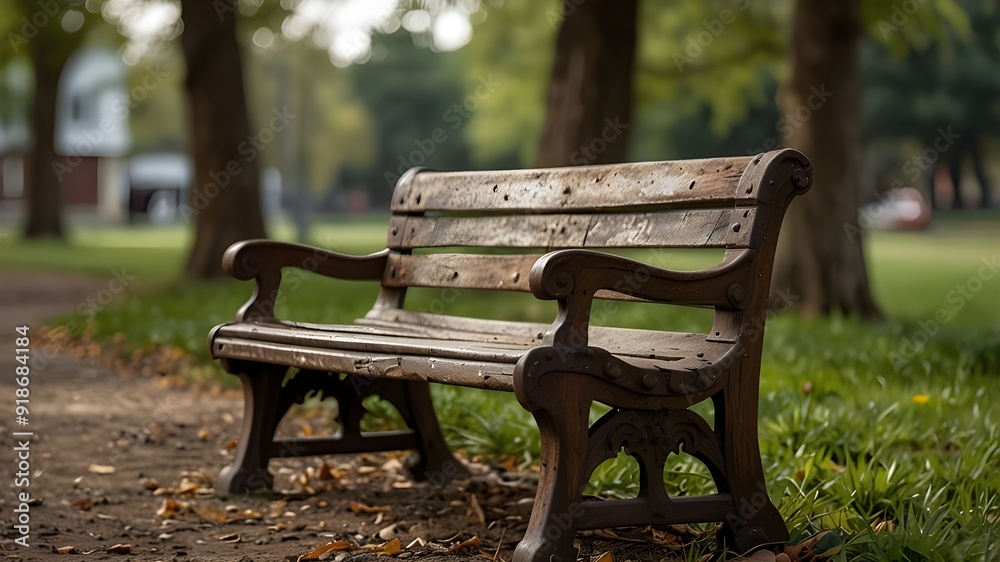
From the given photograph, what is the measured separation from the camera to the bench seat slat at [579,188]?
3635mm

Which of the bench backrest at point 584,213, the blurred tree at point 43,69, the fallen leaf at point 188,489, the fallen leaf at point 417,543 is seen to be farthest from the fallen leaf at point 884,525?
the blurred tree at point 43,69

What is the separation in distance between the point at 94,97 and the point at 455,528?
61.2 meters

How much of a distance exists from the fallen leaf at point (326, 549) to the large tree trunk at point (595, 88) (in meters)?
7.55

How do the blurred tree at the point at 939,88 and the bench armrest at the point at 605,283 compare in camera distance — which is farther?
the blurred tree at the point at 939,88

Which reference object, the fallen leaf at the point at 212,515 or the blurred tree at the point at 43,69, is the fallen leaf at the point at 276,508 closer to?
the fallen leaf at the point at 212,515

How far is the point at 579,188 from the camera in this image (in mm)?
4082

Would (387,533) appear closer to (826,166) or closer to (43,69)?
(826,166)

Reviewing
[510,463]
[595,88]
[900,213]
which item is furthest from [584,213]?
[900,213]

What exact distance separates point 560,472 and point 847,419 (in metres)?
1.95

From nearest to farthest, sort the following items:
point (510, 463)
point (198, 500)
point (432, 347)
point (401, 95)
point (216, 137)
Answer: point (432, 347) → point (198, 500) → point (510, 463) → point (216, 137) → point (401, 95)

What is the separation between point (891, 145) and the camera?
4297 centimetres

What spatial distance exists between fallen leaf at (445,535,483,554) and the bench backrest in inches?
33.7

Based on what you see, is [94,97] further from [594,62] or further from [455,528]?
[455,528]

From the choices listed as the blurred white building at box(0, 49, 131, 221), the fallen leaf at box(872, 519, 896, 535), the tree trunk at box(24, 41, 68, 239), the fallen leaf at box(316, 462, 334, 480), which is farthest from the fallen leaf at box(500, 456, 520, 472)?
the blurred white building at box(0, 49, 131, 221)
